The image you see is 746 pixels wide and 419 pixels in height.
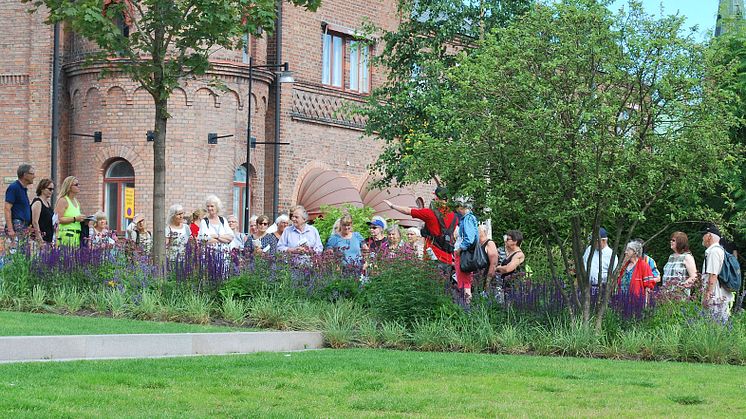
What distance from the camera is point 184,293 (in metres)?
17.8

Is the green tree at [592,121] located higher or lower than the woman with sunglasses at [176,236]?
higher

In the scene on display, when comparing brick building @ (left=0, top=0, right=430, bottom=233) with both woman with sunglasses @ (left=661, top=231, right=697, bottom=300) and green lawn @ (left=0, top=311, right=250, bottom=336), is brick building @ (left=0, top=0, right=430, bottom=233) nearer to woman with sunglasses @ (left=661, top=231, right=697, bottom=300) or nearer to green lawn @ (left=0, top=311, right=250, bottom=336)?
woman with sunglasses @ (left=661, top=231, right=697, bottom=300)

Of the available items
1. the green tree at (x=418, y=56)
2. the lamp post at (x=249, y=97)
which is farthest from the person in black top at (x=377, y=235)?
the lamp post at (x=249, y=97)

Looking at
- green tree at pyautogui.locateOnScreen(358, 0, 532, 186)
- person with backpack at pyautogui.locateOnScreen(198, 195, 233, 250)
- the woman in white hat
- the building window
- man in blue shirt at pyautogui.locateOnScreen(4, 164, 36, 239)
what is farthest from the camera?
the building window

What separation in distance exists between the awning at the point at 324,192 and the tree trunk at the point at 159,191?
2037cm

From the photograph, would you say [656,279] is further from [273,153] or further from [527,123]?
[273,153]

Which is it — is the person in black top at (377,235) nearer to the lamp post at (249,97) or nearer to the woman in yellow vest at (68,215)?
the woman in yellow vest at (68,215)

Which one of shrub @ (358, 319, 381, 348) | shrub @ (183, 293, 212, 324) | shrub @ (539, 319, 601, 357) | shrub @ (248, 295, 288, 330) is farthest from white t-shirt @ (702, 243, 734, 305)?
shrub @ (183, 293, 212, 324)

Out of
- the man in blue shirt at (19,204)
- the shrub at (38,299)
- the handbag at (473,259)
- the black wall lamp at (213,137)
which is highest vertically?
the black wall lamp at (213,137)

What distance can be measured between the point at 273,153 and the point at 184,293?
2190 centimetres

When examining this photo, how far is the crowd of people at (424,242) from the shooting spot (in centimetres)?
1686

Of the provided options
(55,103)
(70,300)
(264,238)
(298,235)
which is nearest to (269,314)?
(70,300)

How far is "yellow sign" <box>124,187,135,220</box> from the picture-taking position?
36.6 meters

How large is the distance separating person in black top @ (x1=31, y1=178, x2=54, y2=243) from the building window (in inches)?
884
